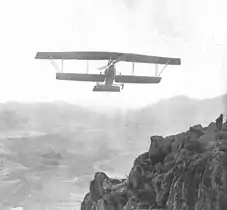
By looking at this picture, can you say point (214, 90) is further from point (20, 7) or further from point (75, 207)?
Result: point (20, 7)

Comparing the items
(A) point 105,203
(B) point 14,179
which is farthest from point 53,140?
(A) point 105,203

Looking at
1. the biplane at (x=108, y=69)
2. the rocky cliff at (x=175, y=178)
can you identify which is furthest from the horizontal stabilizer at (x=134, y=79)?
the rocky cliff at (x=175, y=178)

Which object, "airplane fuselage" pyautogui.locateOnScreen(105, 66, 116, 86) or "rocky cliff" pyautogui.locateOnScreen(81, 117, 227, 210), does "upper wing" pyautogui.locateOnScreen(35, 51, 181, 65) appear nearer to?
"airplane fuselage" pyautogui.locateOnScreen(105, 66, 116, 86)

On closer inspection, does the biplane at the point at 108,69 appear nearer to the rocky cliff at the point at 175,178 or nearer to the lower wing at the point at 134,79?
the lower wing at the point at 134,79

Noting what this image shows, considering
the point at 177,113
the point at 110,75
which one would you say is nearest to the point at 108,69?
the point at 110,75

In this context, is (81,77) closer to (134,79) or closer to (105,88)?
(105,88)

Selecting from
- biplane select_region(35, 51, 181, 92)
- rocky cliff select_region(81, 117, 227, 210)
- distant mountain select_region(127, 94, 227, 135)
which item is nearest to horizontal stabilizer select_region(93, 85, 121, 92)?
biplane select_region(35, 51, 181, 92)
